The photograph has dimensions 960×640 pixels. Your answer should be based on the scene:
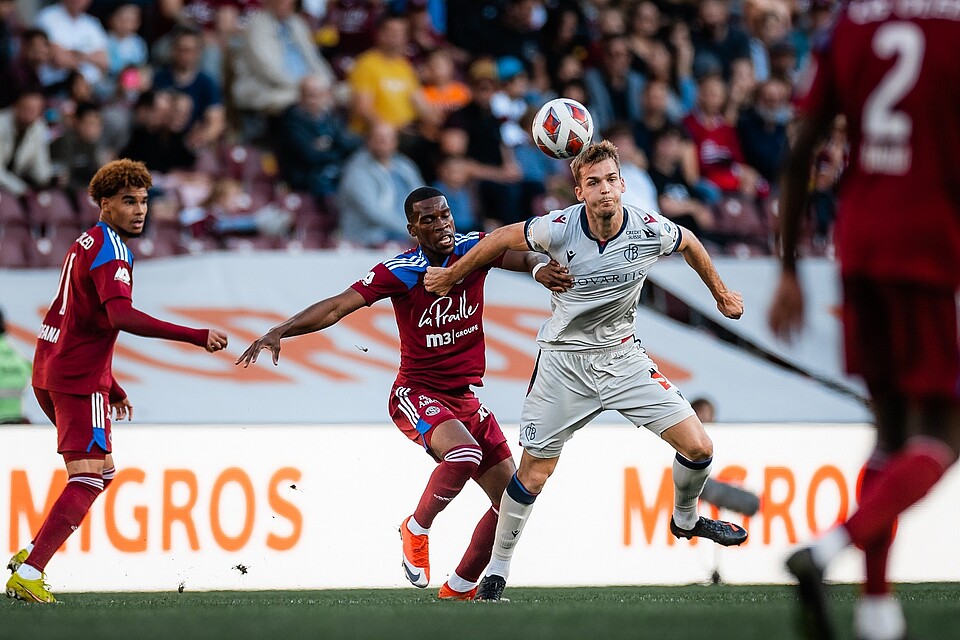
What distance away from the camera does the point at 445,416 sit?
8023 millimetres

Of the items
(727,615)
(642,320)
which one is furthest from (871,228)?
(642,320)

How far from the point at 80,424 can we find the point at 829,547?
5.03m

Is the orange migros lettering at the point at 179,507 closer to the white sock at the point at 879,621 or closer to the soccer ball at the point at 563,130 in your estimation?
the soccer ball at the point at 563,130

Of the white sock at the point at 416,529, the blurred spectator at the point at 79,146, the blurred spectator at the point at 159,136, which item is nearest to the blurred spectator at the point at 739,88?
the blurred spectator at the point at 159,136

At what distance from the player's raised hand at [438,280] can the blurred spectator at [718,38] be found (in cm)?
948

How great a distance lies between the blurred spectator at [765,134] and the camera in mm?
15461

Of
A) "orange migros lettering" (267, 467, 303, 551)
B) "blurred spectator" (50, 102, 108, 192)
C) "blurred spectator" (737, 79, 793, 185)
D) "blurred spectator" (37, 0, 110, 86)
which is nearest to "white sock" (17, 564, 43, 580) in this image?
"orange migros lettering" (267, 467, 303, 551)

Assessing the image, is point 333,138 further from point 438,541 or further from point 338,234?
point 438,541

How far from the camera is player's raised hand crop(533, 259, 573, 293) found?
7.50m

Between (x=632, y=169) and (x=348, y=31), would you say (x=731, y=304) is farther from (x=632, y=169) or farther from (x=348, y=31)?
(x=348, y=31)

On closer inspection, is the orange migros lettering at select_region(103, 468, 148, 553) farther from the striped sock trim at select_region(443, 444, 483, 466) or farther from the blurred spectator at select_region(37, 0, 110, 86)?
the blurred spectator at select_region(37, 0, 110, 86)

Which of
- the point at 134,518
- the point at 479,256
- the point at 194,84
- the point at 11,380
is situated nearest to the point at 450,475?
the point at 479,256

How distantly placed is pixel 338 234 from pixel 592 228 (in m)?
5.76

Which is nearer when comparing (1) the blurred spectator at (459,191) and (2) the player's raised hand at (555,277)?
(2) the player's raised hand at (555,277)
